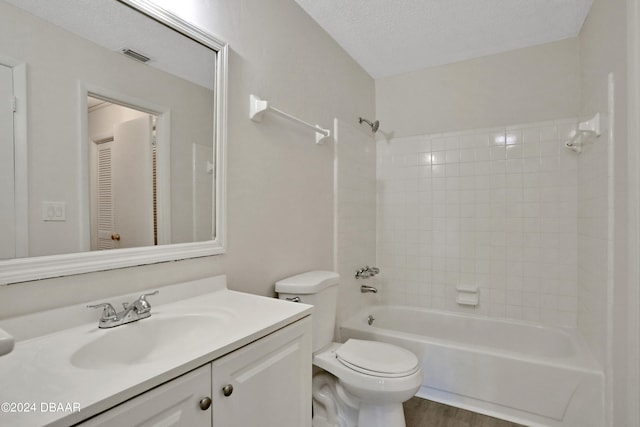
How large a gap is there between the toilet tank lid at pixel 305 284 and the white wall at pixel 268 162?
71mm

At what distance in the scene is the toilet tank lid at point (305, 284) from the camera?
1603 millimetres

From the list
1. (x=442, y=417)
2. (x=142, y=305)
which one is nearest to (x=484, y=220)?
(x=442, y=417)

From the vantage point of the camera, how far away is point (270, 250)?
167cm

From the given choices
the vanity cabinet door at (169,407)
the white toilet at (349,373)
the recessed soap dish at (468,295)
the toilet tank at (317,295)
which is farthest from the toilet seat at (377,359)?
the recessed soap dish at (468,295)

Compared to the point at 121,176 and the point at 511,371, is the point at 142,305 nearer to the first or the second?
the point at 121,176

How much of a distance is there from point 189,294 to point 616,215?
77.9 inches

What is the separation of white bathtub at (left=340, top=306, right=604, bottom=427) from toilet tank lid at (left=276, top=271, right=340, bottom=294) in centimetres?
65

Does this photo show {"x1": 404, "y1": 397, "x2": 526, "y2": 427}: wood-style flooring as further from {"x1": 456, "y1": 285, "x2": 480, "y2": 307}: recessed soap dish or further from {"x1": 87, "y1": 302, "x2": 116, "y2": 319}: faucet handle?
{"x1": 87, "y1": 302, "x2": 116, "y2": 319}: faucet handle

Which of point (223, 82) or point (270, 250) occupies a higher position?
point (223, 82)

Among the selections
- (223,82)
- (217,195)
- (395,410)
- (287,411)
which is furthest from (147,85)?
(395,410)

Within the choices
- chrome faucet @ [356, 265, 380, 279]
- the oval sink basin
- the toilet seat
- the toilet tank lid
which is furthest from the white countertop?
chrome faucet @ [356, 265, 380, 279]

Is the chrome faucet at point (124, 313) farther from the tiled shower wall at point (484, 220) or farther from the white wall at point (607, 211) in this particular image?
the tiled shower wall at point (484, 220)

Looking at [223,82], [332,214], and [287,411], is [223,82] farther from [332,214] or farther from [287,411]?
[287,411]

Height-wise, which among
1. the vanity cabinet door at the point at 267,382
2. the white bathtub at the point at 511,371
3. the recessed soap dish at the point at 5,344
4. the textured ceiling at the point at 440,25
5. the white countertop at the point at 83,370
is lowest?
the white bathtub at the point at 511,371
